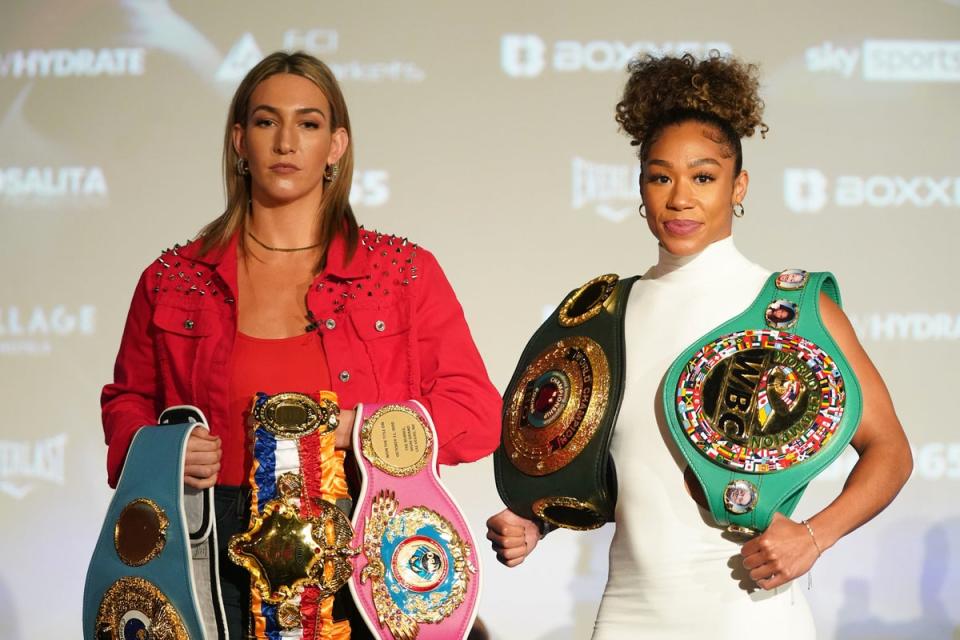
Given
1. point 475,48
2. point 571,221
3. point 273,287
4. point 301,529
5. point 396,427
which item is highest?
point 475,48

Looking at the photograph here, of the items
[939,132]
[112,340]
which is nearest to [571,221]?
[939,132]

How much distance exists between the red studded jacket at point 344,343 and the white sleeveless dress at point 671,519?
0.85 feet

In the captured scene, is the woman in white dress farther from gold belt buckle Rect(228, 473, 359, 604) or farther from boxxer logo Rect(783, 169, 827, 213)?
boxxer logo Rect(783, 169, 827, 213)

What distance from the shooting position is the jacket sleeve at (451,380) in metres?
2.00

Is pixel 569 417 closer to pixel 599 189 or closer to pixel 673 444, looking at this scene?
pixel 673 444

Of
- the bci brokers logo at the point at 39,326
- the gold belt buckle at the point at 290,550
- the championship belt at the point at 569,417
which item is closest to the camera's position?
the gold belt buckle at the point at 290,550

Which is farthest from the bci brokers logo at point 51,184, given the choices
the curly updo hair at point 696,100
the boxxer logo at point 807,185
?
the curly updo hair at point 696,100

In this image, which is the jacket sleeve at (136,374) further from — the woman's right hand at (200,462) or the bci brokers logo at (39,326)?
the bci brokers logo at (39,326)

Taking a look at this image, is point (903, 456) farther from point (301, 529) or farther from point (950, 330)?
point (950, 330)

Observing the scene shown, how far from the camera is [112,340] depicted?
12.8ft

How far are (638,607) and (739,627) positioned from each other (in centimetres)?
17

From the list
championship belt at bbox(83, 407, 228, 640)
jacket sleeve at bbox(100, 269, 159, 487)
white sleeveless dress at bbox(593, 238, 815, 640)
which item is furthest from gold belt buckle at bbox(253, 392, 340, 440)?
white sleeveless dress at bbox(593, 238, 815, 640)

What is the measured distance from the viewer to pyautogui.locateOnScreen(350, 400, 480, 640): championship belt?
186 centimetres

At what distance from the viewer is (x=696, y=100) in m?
2.27
